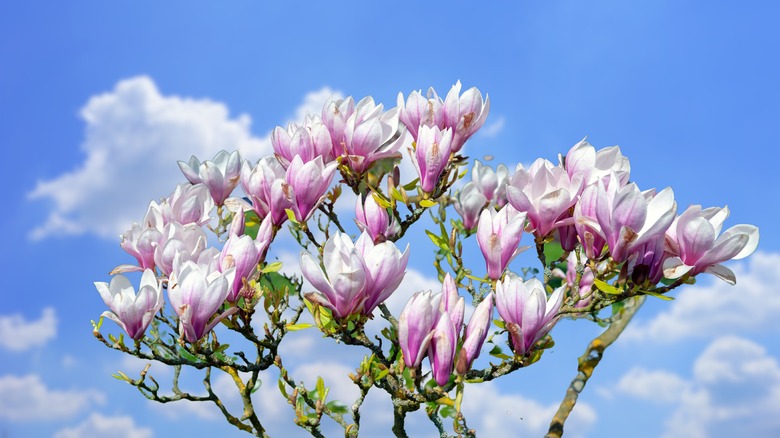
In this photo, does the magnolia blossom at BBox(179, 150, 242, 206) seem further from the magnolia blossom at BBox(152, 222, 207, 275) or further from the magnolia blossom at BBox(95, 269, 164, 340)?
the magnolia blossom at BBox(95, 269, 164, 340)

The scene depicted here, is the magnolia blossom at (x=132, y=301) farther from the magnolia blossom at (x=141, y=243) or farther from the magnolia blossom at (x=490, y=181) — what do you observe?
the magnolia blossom at (x=490, y=181)

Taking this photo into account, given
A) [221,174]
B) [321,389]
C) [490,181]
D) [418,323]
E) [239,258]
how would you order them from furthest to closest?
[490,181]
[221,174]
[321,389]
[239,258]
[418,323]

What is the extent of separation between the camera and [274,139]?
2740 mm

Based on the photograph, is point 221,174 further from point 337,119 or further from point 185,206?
point 337,119

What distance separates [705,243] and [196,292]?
1455mm

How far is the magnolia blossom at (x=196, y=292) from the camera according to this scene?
2.17m

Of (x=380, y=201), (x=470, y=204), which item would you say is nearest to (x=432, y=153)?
(x=380, y=201)

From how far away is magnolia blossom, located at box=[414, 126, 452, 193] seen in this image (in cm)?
255

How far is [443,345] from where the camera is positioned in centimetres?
193

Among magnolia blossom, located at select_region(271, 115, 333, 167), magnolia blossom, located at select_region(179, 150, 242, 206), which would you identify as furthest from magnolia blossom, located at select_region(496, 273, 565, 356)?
magnolia blossom, located at select_region(179, 150, 242, 206)

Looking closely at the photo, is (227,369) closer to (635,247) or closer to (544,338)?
(544,338)

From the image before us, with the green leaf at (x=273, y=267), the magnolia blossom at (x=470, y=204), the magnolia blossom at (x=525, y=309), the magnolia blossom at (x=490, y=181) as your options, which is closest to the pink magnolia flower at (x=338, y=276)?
the magnolia blossom at (x=525, y=309)

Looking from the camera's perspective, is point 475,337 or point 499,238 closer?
point 475,337

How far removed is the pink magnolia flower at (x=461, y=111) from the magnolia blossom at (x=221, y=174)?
0.87 meters
